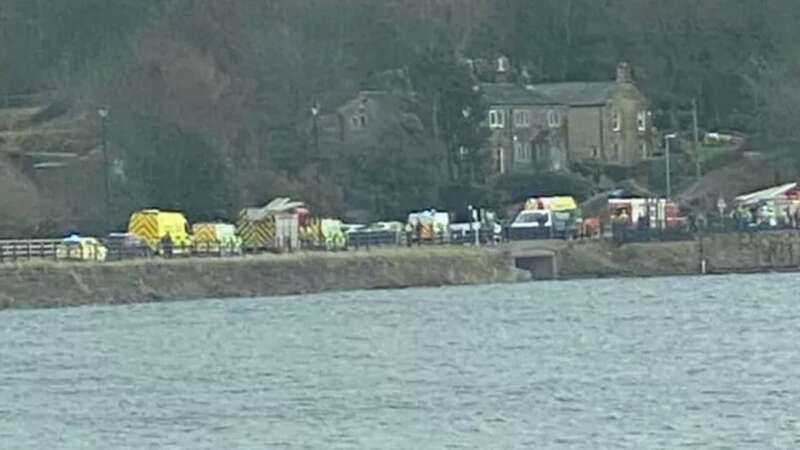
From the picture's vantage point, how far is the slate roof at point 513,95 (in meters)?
108

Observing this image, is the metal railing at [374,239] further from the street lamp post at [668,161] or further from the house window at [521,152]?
the house window at [521,152]

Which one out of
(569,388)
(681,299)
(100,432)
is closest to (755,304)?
(681,299)

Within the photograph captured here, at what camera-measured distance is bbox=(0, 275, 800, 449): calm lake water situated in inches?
1347

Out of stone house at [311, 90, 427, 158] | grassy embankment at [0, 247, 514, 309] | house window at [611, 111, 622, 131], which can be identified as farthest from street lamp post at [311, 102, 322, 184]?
grassy embankment at [0, 247, 514, 309]

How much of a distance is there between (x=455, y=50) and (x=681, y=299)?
143 feet

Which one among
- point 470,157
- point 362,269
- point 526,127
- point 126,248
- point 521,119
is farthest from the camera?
point 526,127

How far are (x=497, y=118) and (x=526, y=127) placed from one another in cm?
149

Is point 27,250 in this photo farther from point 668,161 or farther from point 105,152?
Answer: point 668,161

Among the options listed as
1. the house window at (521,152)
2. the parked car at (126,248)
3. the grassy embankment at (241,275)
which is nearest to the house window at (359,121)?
the house window at (521,152)

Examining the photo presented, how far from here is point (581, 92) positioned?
110562mm

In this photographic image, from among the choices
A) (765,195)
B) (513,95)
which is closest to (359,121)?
(513,95)

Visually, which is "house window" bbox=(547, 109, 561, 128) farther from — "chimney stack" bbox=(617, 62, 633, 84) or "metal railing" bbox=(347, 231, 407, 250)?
"metal railing" bbox=(347, 231, 407, 250)

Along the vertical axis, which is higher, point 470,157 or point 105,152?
point 105,152

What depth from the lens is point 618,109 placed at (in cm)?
10825
